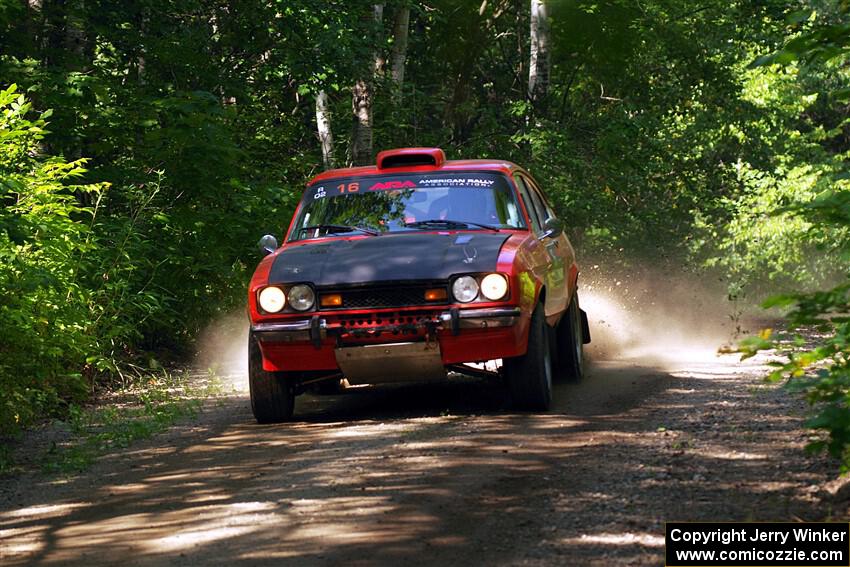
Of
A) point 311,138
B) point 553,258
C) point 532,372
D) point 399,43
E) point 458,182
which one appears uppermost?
point 399,43

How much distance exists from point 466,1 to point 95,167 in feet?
49.4

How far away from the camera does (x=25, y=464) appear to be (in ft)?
29.6

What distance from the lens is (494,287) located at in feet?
30.1

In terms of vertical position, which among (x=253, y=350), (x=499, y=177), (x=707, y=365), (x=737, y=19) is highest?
(x=737, y=19)

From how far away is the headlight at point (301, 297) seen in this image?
9.35 m

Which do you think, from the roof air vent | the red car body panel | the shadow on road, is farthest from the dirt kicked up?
the roof air vent

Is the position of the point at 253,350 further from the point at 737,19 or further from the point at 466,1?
the point at 466,1

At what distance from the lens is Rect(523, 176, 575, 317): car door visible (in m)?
10.7

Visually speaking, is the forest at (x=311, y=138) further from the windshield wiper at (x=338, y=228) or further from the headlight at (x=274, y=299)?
the windshield wiper at (x=338, y=228)

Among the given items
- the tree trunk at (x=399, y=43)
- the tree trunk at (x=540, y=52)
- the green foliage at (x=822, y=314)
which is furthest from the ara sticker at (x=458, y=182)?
the tree trunk at (x=540, y=52)

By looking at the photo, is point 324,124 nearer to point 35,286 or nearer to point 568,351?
point 568,351

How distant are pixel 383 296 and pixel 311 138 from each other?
16.9 m

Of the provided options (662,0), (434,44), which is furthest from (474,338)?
(434,44)

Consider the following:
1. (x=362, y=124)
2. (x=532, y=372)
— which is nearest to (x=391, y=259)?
(x=532, y=372)
